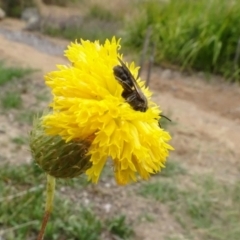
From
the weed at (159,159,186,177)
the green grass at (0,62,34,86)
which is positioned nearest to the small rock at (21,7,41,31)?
the green grass at (0,62,34,86)

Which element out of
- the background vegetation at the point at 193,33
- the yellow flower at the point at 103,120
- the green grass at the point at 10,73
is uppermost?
the yellow flower at the point at 103,120

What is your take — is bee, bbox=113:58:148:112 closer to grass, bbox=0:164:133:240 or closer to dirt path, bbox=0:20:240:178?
grass, bbox=0:164:133:240

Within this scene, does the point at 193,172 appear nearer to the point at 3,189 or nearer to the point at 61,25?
the point at 3,189

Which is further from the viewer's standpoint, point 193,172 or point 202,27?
point 202,27

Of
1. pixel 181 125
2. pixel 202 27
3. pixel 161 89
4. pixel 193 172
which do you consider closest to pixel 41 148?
pixel 193 172

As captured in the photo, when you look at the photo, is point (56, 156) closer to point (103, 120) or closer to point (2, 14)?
point (103, 120)

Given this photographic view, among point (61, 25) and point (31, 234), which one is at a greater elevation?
point (31, 234)

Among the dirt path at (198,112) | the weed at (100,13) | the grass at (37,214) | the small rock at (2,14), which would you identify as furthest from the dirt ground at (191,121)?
the weed at (100,13)

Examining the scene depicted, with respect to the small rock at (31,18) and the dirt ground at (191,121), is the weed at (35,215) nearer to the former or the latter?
the dirt ground at (191,121)
